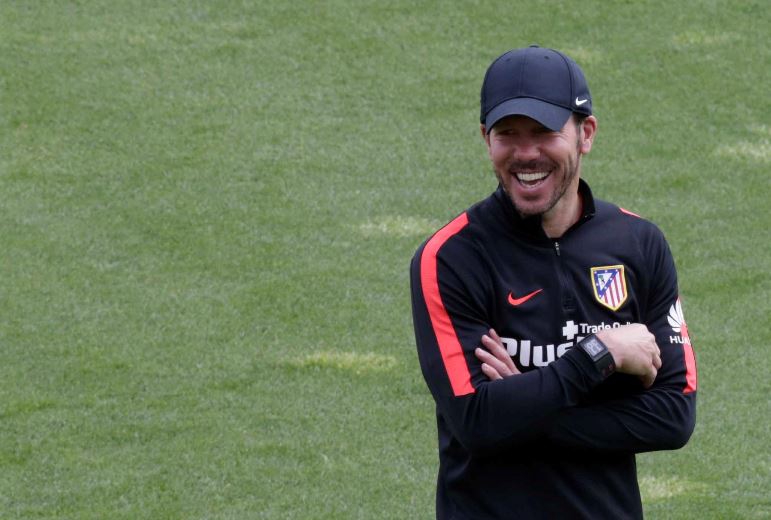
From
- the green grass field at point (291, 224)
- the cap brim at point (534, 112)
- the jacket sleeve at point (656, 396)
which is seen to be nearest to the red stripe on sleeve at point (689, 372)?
the jacket sleeve at point (656, 396)

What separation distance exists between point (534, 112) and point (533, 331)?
558mm

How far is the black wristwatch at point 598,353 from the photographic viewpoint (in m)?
3.58

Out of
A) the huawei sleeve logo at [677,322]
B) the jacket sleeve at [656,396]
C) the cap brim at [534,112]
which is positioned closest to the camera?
the cap brim at [534,112]

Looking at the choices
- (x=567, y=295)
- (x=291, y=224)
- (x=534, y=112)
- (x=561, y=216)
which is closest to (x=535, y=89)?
(x=534, y=112)

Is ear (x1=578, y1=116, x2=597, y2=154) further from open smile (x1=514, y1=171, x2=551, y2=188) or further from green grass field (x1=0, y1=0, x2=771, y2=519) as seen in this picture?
green grass field (x1=0, y1=0, x2=771, y2=519)

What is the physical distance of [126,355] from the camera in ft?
26.3

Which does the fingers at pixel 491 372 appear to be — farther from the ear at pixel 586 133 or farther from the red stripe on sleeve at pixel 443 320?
the ear at pixel 586 133

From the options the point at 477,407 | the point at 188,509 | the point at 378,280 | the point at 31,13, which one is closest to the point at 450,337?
the point at 477,407

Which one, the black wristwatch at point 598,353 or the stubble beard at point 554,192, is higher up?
the stubble beard at point 554,192

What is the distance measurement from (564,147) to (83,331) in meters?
5.18

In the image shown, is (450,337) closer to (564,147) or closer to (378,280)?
(564,147)

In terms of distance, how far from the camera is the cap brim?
11.7 feet

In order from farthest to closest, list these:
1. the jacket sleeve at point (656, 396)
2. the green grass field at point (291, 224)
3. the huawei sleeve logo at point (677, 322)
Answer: the green grass field at point (291, 224), the huawei sleeve logo at point (677, 322), the jacket sleeve at point (656, 396)

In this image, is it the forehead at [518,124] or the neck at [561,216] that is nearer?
the forehead at [518,124]
